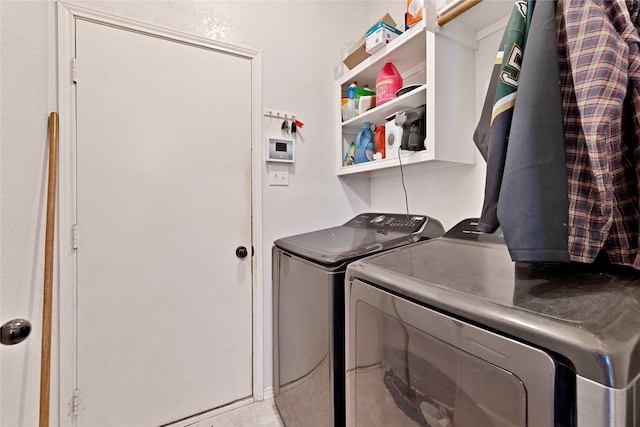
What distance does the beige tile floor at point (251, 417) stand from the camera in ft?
5.47

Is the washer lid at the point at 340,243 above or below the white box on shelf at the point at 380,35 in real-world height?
below

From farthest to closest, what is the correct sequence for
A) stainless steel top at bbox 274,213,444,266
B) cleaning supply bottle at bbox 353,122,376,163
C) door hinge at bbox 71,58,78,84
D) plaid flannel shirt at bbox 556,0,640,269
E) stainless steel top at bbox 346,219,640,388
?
Answer: 1. cleaning supply bottle at bbox 353,122,376,163
2. door hinge at bbox 71,58,78,84
3. stainless steel top at bbox 274,213,444,266
4. plaid flannel shirt at bbox 556,0,640,269
5. stainless steel top at bbox 346,219,640,388

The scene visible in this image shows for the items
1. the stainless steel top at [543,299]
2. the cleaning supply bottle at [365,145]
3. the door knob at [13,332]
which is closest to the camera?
the stainless steel top at [543,299]

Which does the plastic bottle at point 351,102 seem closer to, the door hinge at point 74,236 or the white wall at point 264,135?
the white wall at point 264,135

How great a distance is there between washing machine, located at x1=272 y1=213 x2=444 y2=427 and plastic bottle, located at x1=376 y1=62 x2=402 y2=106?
74 centimetres

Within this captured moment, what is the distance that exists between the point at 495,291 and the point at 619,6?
2.29 feet

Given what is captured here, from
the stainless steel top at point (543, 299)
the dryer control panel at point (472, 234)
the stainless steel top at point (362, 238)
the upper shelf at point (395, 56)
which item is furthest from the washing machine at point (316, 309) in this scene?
the upper shelf at point (395, 56)

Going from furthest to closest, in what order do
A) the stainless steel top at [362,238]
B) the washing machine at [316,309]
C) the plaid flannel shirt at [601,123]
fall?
the stainless steel top at [362,238], the washing machine at [316,309], the plaid flannel shirt at [601,123]

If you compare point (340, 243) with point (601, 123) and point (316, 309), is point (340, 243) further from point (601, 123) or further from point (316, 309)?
point (601, 123)

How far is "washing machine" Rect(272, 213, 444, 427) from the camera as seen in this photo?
1172 mm

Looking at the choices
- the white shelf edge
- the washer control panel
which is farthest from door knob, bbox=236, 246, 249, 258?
the white shelf edge

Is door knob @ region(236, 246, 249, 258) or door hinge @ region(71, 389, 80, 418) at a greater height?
door knob @ region(236, 246, 249, 258)

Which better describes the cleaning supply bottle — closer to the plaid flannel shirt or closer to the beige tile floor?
the plaid flannel shirt

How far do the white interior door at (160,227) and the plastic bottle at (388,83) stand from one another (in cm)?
84
